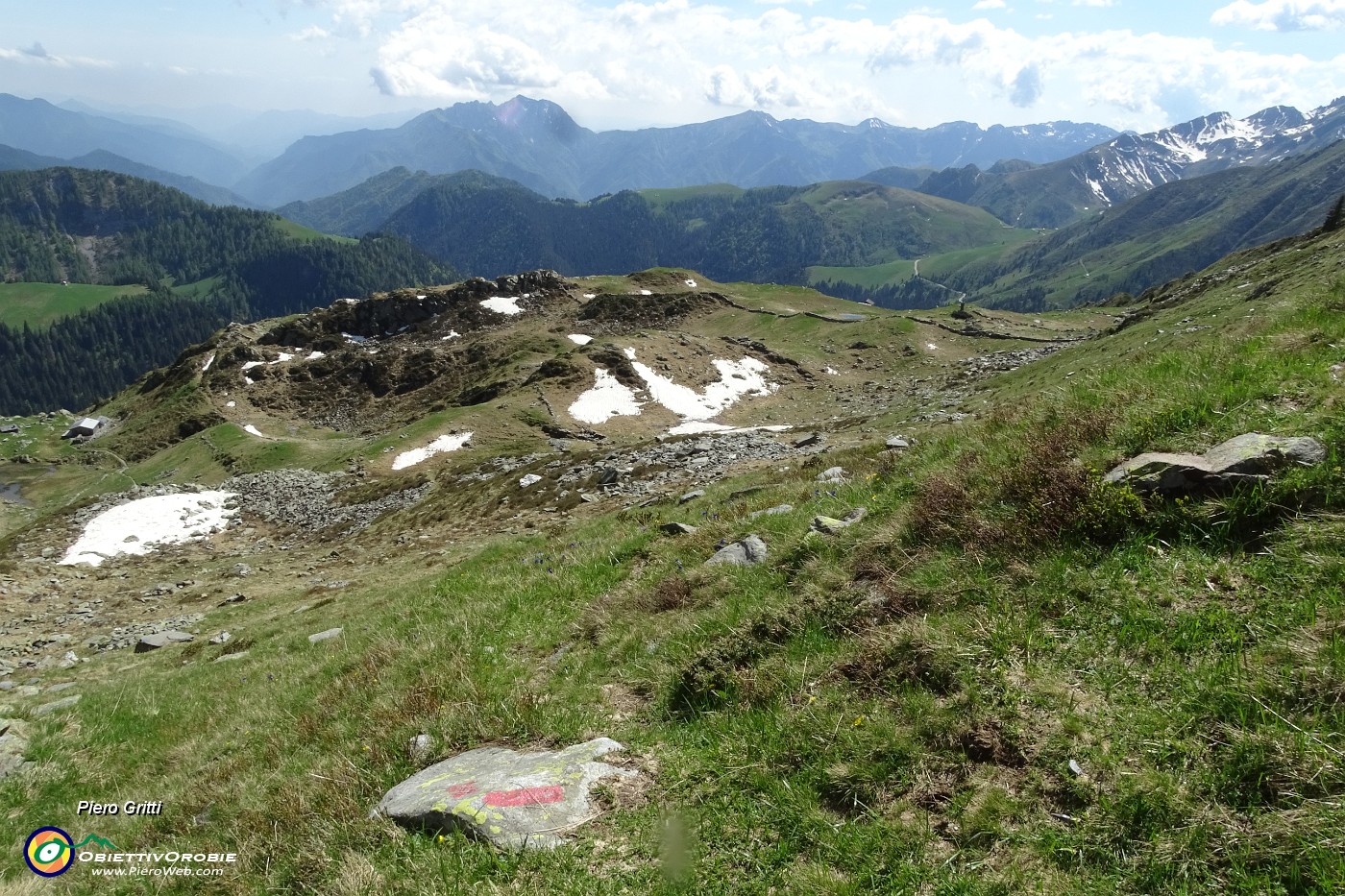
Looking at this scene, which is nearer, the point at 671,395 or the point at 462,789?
the point at 462,789

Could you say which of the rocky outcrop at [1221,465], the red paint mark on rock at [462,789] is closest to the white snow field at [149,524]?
the red paint mark on rock at [462,789]

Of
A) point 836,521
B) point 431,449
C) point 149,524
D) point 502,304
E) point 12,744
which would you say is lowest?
point 149,524

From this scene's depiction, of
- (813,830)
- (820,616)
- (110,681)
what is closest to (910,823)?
(813,830)

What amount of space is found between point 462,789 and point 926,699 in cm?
436

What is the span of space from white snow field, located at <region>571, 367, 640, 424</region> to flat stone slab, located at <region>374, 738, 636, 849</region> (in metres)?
51.5

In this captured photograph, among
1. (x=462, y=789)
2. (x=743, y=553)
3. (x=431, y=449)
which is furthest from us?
(x=431, y=449)

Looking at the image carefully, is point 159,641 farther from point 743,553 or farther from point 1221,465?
point 1221,465

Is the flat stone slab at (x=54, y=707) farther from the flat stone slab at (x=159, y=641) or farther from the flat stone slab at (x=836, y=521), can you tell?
the flat stone slab at (x=836, y=521)

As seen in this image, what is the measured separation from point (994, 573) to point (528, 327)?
274 feet

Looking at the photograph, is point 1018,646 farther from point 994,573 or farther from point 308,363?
point 308,363

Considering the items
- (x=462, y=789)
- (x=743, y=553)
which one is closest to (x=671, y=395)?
(x=743, y=553)

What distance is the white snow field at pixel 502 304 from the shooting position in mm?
89812

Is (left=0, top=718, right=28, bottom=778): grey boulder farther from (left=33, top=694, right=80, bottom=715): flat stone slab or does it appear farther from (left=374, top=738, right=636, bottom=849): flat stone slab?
(left=374, top=738, right=636, bottom=849): flat stone slab

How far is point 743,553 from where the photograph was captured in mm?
10070
